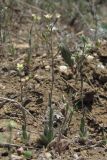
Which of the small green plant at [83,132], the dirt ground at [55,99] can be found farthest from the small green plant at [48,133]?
the small green plant at [83,132]

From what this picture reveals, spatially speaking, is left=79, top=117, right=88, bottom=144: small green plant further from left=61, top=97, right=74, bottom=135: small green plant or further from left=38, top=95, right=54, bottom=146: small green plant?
left=38, top=95, right=54, bottom=146: small green plant

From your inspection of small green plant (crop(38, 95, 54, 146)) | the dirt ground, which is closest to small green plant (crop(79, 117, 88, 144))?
the dirt ground

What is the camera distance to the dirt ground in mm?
2695

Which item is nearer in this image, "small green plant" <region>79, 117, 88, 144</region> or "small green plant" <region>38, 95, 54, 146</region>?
"small green plant" <region>38, 95, 54, 146</region>

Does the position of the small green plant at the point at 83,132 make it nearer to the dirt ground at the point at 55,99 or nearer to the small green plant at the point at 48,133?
the dirt ground at the point at 55,99

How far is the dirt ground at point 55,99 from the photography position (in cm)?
270

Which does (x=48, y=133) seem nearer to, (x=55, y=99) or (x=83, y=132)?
(x=83, y=132)

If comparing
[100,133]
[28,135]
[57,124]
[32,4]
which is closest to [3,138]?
[28,135]

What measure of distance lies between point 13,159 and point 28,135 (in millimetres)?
219

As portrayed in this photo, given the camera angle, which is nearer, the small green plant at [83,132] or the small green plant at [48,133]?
the small green plant at [48,133]

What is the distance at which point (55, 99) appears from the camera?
3148 millimetres

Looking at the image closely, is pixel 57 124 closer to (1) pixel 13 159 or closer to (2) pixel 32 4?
(1) pixel 13 159

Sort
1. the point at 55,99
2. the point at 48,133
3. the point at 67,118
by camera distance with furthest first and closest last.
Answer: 1. the point at 55,99
2. the point at 67,118
3. the point at 48,133

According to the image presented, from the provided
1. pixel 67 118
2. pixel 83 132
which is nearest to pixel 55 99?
pixel 67 118
